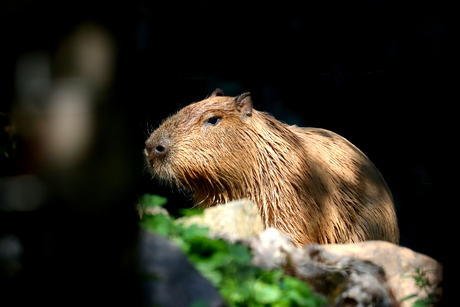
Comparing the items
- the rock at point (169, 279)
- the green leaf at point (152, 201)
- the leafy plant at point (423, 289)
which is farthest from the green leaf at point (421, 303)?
the green leaf at point (152, 201)

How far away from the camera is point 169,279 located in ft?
5.92

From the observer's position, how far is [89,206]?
1452mm

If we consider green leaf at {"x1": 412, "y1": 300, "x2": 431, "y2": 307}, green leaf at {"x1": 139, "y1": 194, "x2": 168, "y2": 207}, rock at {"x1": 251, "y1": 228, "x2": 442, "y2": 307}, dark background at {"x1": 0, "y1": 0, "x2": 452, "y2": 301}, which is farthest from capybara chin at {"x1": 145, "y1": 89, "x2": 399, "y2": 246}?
dark background at {"x1": 0, "y1": 0, "x2": 452, "y2": 301}

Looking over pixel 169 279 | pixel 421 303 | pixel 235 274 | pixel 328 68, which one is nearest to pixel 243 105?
pixel 328 68

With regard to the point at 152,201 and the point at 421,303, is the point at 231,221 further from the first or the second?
the point at 421,303

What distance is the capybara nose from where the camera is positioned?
11.9ft

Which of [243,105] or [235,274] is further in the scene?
[243,105]

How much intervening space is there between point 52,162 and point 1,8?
530mm

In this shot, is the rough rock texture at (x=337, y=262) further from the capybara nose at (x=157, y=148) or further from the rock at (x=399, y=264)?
the capybara nose at (x=157, y=148)

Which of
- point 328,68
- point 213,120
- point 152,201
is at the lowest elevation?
point 152,201

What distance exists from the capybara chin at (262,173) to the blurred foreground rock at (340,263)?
0.79 meters

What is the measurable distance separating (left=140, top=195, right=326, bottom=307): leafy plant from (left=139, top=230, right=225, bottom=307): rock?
0.17 m

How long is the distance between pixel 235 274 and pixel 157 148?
5.78 feet

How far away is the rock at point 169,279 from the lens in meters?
1.70
